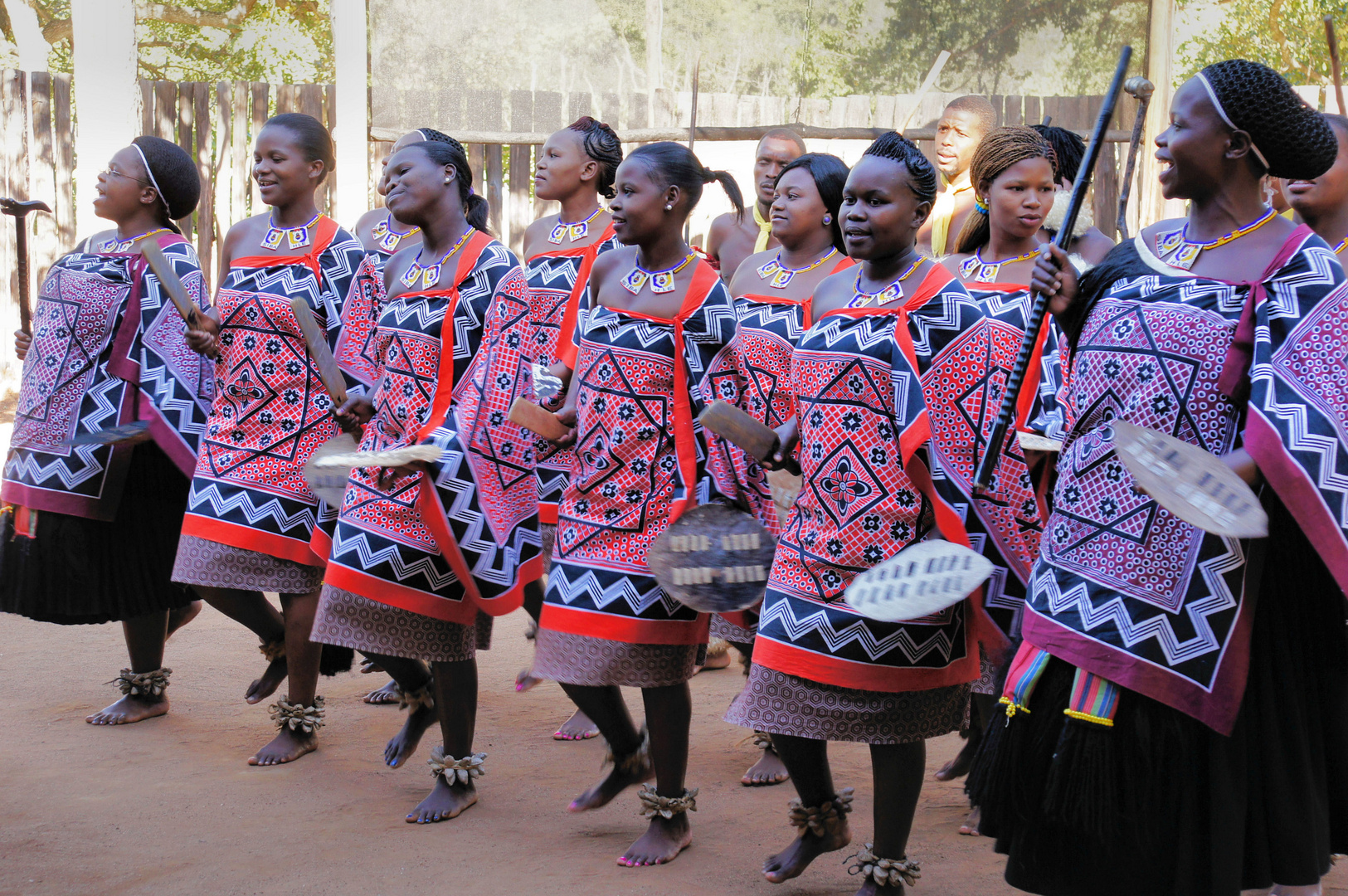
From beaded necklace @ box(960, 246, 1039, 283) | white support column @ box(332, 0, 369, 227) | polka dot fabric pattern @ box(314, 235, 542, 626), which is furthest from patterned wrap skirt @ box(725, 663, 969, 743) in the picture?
white support column @ box(332, 0, 369, 227)

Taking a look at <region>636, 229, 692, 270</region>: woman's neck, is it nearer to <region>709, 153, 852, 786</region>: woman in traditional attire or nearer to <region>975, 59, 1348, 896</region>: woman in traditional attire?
<region>709, 153, 852, 786</region>: woman in traditional attire

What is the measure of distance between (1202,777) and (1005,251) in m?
2.27

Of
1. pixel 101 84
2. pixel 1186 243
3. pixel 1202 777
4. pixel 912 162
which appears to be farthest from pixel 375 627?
pixel 101 84

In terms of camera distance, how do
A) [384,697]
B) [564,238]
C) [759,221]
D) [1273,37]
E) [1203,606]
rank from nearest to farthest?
[1203,606] < [384,697] < [564,238] < [759,221] < [1273,37]

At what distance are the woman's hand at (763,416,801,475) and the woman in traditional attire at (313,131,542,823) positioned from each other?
108cm

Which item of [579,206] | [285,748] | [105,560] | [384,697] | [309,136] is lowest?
[384,697]

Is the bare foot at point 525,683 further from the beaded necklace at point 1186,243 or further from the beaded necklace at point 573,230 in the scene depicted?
the beaded necklace at point 1186,243

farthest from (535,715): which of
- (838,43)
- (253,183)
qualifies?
(838,43)

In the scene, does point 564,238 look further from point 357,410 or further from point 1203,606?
point 1203,606

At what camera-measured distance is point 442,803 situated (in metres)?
4.39

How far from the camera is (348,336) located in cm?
494

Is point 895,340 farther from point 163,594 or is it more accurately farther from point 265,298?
point 163,594

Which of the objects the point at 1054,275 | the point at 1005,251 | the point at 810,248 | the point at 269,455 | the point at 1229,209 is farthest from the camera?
the point at 269,455

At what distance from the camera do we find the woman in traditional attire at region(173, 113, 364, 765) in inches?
197
